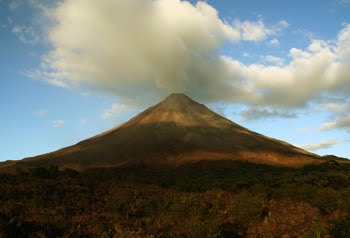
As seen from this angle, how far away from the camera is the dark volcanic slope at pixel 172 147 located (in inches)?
2803

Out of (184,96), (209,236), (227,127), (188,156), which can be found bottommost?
(209,236)

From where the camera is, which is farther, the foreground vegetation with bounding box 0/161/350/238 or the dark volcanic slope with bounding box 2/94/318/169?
the dark volcanic slope with bounding box 2/94/318/169

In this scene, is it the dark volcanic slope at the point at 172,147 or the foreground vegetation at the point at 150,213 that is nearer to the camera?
the foreground vegetation at the point at 150,213

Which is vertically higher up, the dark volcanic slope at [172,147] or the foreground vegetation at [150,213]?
the dark volcanic slope at [172,147]

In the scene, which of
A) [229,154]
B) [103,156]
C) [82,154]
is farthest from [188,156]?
[82,154]

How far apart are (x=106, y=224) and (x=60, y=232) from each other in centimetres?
159

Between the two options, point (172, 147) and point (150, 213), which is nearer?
point (150, 213)

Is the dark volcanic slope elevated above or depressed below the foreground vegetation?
above

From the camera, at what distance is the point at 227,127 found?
96500 millimetres

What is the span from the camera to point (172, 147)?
7738 centimetres

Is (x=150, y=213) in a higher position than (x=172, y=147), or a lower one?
lower

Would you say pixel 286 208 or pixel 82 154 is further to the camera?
pixel 82 154

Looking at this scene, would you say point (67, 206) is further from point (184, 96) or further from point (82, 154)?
point (184, 96)

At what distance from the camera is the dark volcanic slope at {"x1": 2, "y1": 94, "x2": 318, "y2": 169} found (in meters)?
71.2
